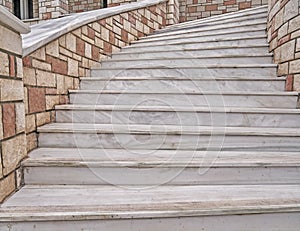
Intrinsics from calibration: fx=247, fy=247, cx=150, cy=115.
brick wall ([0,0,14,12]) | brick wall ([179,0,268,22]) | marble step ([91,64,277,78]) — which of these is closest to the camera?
marble step ([91,64,277,78])

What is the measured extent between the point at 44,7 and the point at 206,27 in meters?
4.15

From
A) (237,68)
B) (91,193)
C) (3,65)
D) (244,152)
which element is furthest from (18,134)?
(237,68)

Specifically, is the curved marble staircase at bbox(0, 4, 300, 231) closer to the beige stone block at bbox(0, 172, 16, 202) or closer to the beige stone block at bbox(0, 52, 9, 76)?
the beige stone block at bbox(0, 172, 16, 202)

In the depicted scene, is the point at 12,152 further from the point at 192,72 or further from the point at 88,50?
the point at 192,72

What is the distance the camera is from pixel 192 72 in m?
2.23

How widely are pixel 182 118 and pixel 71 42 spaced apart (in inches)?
44.1

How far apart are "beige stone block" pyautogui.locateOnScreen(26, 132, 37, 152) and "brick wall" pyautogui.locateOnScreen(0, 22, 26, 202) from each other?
148mm

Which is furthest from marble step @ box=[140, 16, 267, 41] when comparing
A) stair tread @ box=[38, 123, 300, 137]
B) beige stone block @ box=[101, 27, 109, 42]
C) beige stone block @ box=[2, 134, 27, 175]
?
beige stone block @ box=[2, 134, 27, 175]

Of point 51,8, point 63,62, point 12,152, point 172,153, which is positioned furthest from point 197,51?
point 51,8

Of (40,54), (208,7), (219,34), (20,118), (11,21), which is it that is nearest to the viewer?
(11,21)

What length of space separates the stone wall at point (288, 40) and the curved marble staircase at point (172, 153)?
0.09 m

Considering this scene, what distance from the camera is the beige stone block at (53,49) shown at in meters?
1.70

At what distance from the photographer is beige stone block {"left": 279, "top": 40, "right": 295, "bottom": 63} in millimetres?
1852

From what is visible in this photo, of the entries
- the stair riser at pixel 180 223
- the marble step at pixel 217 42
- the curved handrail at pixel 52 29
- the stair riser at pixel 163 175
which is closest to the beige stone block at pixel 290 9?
the marble step at pixel 217 42
